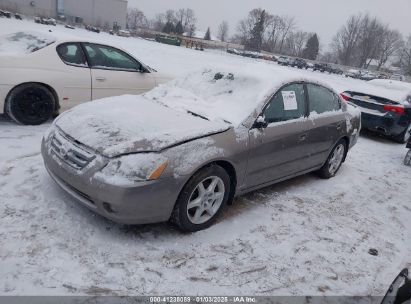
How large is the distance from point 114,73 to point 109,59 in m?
0.27

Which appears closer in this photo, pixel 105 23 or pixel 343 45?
pixel 105 23

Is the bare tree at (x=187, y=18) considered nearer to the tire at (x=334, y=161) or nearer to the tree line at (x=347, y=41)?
the tree line at (x=347, y=41)

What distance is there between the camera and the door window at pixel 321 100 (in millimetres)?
4887

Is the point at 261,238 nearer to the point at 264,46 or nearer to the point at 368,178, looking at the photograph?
the point at 368,178

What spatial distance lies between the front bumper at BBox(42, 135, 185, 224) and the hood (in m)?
0.27

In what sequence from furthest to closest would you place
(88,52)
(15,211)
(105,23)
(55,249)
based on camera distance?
(105,23) → (88,52) → (15,211) → (55,249)

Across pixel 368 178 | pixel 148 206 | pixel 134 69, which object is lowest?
pixel 368 178

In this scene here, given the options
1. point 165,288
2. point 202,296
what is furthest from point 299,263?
point 165,288

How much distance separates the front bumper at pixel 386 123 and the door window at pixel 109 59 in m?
5.50

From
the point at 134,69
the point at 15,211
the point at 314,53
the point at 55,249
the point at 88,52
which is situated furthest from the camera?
the point at 314,53

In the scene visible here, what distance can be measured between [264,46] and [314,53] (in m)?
13.2

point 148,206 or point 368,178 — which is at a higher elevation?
point 148,206

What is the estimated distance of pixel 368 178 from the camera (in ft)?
20.3

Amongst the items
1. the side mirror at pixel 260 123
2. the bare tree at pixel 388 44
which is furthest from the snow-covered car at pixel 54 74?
the bare tree at pixel 388 44
